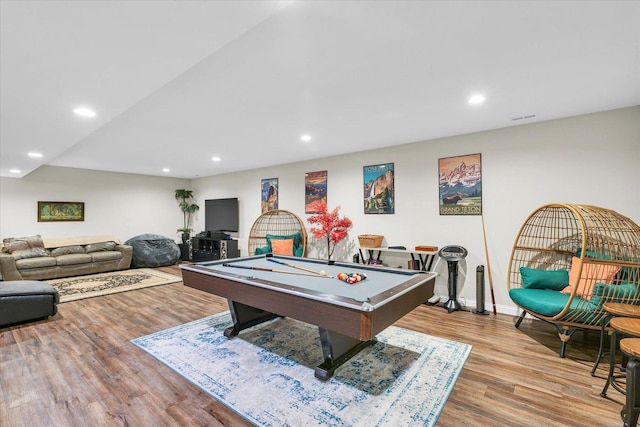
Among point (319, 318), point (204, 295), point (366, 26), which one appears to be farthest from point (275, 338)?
point (366, 26)

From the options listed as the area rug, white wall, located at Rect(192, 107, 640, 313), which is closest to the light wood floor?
white wall, located at Rect(192, 107, 640, 313)

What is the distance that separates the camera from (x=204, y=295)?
4895 millimetres

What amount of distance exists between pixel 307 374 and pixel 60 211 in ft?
25.5

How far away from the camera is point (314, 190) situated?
5.96 metres

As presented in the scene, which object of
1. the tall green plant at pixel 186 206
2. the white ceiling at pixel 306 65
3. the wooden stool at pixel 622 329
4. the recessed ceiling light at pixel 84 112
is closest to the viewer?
the white ceiling at pixel 306 65

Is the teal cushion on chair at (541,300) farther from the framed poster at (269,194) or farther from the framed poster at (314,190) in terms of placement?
the framed poster at (269,194)

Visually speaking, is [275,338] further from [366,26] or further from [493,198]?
[493,198]

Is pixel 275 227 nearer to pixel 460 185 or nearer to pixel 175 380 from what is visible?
pixel 460 185

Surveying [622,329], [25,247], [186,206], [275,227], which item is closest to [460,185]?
[622,329]

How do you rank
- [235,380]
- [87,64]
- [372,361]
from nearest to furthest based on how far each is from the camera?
[87,64] < [235,380] < [372,361]

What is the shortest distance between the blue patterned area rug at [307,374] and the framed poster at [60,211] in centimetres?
584

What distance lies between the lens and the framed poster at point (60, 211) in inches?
264

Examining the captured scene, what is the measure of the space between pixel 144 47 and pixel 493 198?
14.0 ft

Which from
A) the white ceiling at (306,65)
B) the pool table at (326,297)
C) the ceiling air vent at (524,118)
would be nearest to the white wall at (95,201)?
the white ceiling at (306,65)
